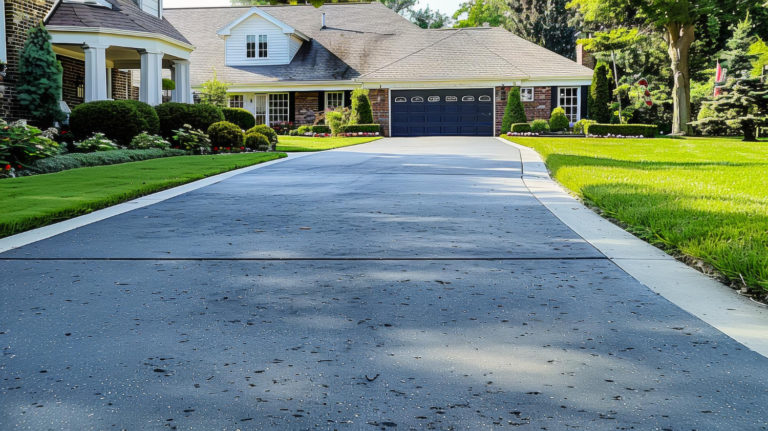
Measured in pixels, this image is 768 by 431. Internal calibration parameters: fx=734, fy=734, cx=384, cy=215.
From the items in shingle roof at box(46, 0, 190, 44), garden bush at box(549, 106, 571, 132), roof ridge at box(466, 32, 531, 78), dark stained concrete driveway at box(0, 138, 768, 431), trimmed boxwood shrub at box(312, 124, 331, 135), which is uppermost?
roof ridge at box(466, 32, 531, 78)

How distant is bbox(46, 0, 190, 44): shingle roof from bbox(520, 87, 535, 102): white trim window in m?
17.3

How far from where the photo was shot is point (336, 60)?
37.8 m

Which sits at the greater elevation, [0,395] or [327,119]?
[327,119]

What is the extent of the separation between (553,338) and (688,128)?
33.7 metres

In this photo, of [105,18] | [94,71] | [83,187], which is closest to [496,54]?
[105,18]

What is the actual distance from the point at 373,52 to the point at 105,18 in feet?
60.2

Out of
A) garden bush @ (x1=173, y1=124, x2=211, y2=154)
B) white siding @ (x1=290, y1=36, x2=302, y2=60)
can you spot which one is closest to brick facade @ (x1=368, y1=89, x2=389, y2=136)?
white siding @ (x1=290, y1=36, x2=302, y2=60)

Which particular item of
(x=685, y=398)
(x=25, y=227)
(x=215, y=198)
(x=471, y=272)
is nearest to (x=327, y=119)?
(x=215, y=198)

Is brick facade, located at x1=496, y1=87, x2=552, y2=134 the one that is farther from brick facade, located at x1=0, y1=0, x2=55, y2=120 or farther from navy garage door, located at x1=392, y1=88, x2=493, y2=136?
brick facade, located at x1=0, y1=0, x2=55, y2=120

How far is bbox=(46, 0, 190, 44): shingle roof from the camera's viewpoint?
20.7m

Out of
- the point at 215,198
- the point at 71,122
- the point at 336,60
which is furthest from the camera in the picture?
the point at 336,60

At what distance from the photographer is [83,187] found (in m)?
9.69

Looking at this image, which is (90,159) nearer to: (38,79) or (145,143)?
(145,143)

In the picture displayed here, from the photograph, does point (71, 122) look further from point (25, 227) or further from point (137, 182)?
point (25, 227)
